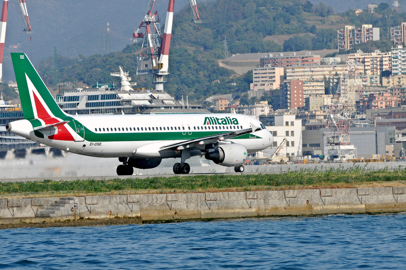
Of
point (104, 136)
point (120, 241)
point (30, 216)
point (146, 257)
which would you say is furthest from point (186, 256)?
point (104, 136)

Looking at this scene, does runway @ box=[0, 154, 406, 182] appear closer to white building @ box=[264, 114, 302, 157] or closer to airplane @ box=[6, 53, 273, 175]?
airplane @ box=[6, 53, 273, 175]

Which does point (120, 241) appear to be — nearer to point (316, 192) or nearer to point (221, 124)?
point (316, 192)

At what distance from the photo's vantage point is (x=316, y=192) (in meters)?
28.6

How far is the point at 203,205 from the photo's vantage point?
27.5 m

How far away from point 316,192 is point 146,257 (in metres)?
9.17

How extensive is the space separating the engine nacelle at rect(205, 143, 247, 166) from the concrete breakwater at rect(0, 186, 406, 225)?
33.3 feet

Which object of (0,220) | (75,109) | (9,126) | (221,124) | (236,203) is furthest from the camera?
(75,109)

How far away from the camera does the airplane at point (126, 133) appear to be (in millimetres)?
36125

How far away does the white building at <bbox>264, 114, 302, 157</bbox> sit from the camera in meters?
167

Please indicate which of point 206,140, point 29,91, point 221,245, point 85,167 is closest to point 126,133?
point 206,140

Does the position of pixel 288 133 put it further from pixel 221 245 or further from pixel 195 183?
pixel 221 245

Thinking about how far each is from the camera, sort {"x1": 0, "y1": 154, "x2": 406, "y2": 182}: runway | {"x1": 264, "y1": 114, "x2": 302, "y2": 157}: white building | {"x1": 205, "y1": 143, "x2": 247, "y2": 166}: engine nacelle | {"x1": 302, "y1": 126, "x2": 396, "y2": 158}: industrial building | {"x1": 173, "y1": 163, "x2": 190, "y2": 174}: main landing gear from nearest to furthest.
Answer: {"x1": 205, "y1": 143, "x2": 247, "y2": 166}: engine nacelle → {"x1": 173, "y1": 163, "x2": 190, "y2": 174}: main landing gear → {"x1": 0, "y1": 154, "x2": 406, "y2": 182}: runway → {"x1": 264, "y1": 114, "x2": 302, "y2": 157}: white building → {"x1": 302, "y1": 126, "x2": 396, "y2": 158}: industrial building

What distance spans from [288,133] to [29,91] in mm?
135734

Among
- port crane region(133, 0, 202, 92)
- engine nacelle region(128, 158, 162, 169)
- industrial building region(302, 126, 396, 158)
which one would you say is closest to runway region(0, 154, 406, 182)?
engine nacelle region(128, 158, 162, 169)
